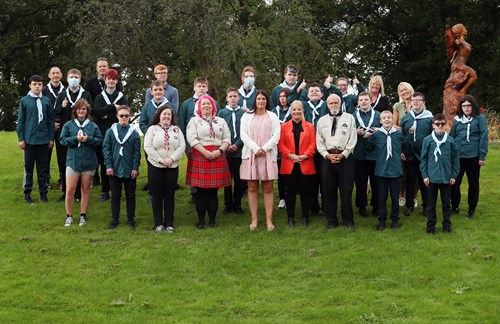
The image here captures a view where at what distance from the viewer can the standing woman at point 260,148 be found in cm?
855

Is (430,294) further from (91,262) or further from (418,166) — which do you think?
(91,262)

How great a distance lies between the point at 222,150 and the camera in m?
8.72

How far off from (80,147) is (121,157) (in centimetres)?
64

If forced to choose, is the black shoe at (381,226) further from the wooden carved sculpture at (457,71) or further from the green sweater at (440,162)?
the wooden carved sculpture at (457,71)

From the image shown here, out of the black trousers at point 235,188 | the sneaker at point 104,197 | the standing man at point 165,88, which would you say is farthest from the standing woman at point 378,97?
the sneaker at point 104,197

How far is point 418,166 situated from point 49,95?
19.9 feet

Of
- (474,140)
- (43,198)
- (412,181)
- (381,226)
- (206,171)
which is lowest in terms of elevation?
(381,226)

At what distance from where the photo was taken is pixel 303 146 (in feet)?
28.5

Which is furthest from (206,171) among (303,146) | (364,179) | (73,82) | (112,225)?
(73,82)

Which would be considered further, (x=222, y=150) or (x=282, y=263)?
(x=222, y=150)

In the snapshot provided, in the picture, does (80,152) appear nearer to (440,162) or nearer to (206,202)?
(206,202)

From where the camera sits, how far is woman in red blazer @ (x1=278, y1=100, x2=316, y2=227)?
8664mm

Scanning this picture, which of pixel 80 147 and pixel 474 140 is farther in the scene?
pixel 474 140

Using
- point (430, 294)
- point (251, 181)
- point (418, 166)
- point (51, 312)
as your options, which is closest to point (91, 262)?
point (51, 312)
